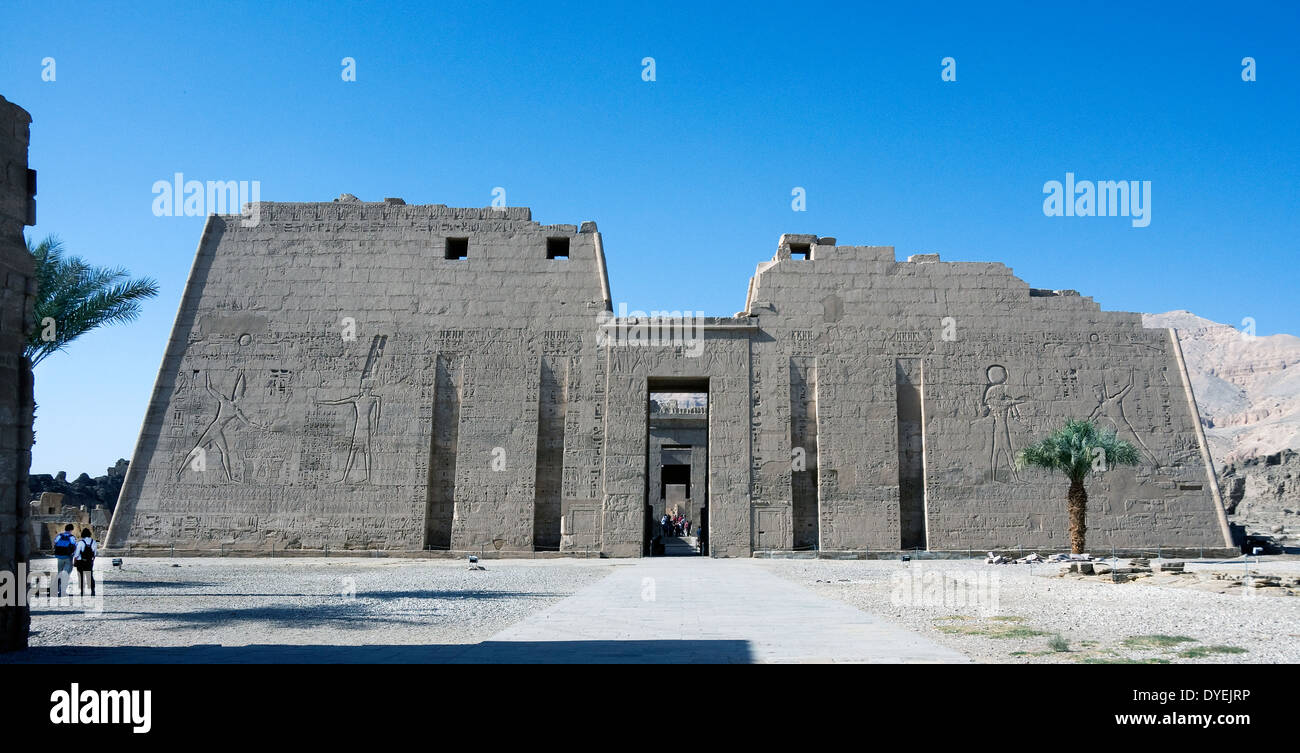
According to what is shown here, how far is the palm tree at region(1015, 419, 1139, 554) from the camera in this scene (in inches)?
679

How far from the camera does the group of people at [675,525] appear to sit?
116 ft

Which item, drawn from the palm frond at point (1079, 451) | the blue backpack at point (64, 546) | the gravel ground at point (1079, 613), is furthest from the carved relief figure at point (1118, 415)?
the blue backpack at point (64, 546)

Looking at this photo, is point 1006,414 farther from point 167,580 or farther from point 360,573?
point 167,580

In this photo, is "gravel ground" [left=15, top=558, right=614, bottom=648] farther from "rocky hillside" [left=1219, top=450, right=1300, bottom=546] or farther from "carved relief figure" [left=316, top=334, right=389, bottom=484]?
"rocky hillside" [left=1219, top=450, right=1300, bottom=546]

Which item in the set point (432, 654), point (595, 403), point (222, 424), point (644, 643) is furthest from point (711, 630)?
point (222, 424)

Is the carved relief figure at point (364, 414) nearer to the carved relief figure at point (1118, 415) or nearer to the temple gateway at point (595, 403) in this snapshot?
the temple gateway at point (595, 403)

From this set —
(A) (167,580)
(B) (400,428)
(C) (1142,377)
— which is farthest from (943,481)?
(A) (167,580)

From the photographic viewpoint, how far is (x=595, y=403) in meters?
19.6

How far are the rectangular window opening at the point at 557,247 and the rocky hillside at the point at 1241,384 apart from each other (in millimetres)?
52128

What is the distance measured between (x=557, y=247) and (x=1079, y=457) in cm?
1258

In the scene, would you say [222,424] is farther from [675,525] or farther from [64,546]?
[675,525]
